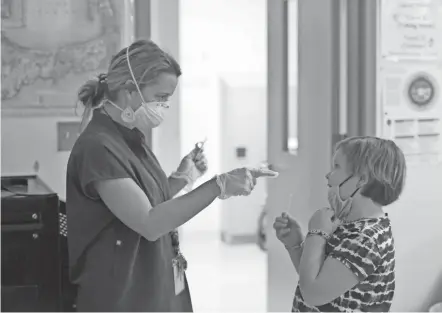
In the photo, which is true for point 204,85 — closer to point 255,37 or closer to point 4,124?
point 255,37

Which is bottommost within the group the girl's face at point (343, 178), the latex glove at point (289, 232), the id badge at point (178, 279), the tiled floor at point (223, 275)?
the tiled floor at point (223, 275)

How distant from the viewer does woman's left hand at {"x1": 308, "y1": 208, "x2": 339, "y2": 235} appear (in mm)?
1038

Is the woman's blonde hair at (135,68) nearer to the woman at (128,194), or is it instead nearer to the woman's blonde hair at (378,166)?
the woman at (128,194)

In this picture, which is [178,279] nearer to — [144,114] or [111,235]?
[111,235]

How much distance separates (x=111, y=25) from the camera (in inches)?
48.4

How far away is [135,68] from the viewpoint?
3.40 feet

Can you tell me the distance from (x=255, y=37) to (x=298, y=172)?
0.35 metres

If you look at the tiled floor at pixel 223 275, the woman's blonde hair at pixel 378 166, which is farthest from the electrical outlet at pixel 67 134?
the woman's blonde hair at pixel 378 166

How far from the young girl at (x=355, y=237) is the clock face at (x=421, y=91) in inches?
15.6

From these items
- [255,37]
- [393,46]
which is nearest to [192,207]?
[255,37]

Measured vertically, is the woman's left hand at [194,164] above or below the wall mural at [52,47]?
below

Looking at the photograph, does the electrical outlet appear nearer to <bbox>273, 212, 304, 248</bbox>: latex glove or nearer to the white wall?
<bbox>273, 212, 304, 248</bbox>: latex glove

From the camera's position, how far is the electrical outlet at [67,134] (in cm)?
119

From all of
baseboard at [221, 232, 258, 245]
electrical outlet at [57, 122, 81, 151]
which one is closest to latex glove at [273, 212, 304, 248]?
electrical outlet at [57, 122, 81, 151]
